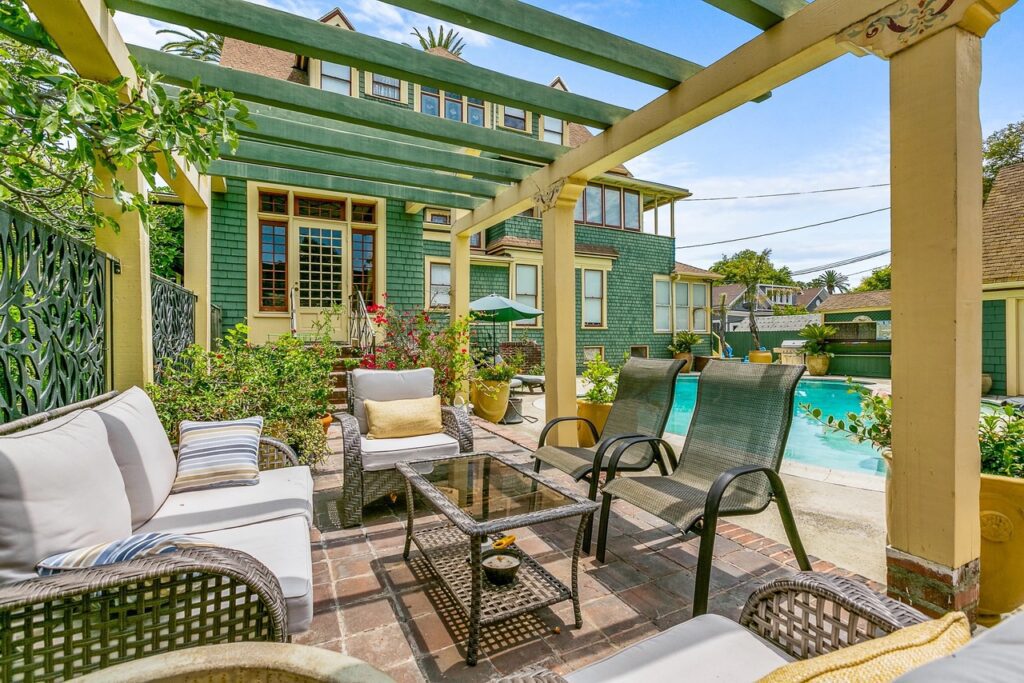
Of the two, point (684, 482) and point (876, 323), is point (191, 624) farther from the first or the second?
point (876, 323)

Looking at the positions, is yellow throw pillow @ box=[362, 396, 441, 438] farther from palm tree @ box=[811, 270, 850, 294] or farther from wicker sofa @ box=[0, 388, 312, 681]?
palm tree @ box=[811, 270, 850, 294]

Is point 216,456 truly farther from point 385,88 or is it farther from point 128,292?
point 385,88

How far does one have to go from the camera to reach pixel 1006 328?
10055 mm

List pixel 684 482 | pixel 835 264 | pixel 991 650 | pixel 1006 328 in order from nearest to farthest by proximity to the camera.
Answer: pixel 991 650 → pixel 684 482 → pixel 1006 328 → pixel 835 264

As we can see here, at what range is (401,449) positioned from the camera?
3.49m

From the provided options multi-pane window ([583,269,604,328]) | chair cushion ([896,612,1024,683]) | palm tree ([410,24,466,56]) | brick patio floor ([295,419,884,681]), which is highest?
palm tree ([410,24,466,56])

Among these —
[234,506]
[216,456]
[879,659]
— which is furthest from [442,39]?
[879,659]

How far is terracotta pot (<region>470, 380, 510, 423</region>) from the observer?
23.6ft

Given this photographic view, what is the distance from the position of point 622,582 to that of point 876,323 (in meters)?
18.2

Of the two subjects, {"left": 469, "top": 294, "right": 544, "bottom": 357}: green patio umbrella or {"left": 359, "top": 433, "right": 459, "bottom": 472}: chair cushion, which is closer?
{"left": 359, "top": 433, "right": 459, "bottom": 472}: chair cushion

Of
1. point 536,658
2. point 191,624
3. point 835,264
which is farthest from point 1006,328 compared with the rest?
point 835,264

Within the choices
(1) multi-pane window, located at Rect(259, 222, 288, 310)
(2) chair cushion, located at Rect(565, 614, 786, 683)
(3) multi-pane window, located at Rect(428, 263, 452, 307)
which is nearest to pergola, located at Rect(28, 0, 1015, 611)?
(2) chair cushion, located at Rect(565, 614, 786, 683)

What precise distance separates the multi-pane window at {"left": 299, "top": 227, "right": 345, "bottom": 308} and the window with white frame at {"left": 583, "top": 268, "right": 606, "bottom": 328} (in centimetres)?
724

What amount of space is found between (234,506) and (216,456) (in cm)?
47
